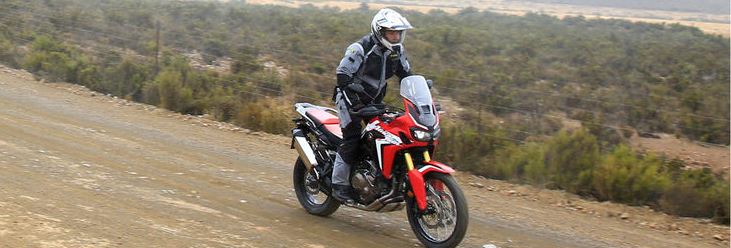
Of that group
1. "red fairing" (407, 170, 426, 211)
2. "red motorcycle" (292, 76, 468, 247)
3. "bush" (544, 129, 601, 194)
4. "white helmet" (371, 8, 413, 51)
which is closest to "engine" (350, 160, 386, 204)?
"red motorcycle" (292, 76, 468, 247)

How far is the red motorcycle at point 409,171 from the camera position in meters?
6.04

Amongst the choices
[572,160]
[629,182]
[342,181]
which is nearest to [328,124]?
[342,181]

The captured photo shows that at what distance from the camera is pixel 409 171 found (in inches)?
244

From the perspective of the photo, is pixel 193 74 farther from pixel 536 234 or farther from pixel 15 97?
pixel 536 234

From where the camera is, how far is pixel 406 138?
615 centimetres

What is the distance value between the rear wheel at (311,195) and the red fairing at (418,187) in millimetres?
1236

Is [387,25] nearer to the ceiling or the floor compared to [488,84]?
nearer to the ceiling

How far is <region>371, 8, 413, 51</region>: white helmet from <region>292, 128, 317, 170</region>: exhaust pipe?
1.41 m

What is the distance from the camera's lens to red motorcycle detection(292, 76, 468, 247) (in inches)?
238

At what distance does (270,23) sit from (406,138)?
27535 millimetres

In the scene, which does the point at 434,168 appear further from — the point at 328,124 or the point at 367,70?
the point at 328,124

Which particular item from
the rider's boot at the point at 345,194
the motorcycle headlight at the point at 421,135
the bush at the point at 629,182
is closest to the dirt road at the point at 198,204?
the rider's boot at the point at 345,194

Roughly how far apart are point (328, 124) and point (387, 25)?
142 centimetres

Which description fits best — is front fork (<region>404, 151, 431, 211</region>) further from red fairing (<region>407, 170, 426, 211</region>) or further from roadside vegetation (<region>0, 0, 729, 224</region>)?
roadside vegetation (<region>0, 0, 729, 224</region>)
